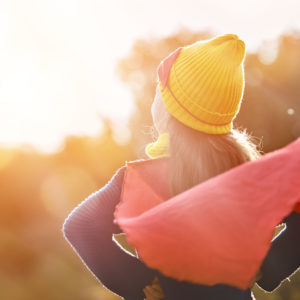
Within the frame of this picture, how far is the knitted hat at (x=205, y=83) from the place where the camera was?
1.34 m

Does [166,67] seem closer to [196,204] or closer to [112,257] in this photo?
[196,204]

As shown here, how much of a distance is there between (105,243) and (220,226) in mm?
442

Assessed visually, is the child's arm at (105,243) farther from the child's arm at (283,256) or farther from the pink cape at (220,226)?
the child's arm at (283,256)

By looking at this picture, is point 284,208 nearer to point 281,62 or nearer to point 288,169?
point 288,169

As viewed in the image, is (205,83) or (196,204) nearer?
(196,204)

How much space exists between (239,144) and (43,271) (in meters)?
8.20

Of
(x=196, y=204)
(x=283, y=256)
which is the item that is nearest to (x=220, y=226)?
(x=196, y=204)

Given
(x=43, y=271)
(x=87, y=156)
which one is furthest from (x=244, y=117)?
(x=43, y=271)

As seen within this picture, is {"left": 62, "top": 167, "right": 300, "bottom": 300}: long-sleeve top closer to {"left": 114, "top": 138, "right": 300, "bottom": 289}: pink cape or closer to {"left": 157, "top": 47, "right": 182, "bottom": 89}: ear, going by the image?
{"left": 114, "top": 138, "right": 300, "bottom": 289}: pink cape

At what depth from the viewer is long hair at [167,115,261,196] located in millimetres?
1304

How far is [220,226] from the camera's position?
1086mm

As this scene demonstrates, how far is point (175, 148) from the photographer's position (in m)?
1.33

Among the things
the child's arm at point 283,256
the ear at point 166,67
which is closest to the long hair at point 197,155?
the ear at point 166,67

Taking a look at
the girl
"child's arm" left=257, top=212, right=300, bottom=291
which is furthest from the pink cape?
"child's arm" left=257, top=212, right=300, bottom=291
